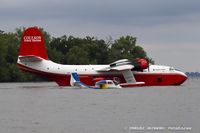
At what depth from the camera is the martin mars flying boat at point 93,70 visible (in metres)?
110

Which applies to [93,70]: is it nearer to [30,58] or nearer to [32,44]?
[30,58]

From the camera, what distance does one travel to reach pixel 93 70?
11131 cm

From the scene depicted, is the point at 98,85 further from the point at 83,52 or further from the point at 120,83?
the point at 83,52

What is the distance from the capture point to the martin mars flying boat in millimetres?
110250

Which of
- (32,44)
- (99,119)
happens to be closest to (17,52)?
(32,44)

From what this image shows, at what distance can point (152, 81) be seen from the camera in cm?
11175

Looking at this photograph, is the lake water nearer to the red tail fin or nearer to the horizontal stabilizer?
the horizontal stabilizer

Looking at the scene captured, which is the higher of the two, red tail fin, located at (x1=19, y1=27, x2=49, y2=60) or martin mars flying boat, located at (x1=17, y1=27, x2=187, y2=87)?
red tail fin, located at (x1=19, y1=27, x2=49, y2=60)

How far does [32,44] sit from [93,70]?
10.5 metres

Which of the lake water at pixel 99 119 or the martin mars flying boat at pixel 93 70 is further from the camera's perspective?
the martin mars flying boat at pixel 93 70

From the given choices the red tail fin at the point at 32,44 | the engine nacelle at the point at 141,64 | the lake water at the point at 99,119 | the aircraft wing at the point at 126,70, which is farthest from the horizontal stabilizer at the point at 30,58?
the lake water at the point at 99,119

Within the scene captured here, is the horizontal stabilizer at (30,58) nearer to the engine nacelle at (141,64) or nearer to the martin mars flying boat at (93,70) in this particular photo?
the martin mars flying boat at (93,70)

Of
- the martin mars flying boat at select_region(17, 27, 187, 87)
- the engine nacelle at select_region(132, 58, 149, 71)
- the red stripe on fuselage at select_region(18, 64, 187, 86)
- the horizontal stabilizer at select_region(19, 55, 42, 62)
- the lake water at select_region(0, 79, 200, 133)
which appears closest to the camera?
the lake water at select_region(0, 79, 200, 133)

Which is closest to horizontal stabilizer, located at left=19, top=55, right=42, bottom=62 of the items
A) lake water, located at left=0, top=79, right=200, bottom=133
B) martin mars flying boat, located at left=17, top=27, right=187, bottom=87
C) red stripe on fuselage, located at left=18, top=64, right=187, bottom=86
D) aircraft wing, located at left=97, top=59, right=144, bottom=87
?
martin mars flying boat, located at left=17, top=27, right=187, bottom=87
